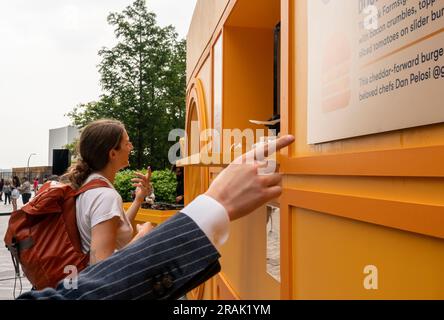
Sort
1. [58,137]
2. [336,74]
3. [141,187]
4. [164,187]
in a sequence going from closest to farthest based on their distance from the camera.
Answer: [336,74], [141,187], [164,187], [58,137]

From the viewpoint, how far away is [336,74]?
186cm

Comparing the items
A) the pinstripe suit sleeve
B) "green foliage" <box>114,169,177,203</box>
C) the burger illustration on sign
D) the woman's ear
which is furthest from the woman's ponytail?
"green foliage" <box>114,169,177,203</box>

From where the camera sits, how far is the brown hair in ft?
8.68

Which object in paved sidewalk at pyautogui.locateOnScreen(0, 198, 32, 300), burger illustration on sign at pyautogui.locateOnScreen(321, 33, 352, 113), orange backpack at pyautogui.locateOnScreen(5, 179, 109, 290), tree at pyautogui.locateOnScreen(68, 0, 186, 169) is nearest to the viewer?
burger illustration on sign at pyautogui.locateOnScreen(321, 33, 352, 113)

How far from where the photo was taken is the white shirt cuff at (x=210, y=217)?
963mm

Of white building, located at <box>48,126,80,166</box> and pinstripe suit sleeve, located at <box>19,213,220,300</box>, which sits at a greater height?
white building, located at <box>48,126,80,166</box>

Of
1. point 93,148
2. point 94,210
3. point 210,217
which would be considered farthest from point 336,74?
point 93,148

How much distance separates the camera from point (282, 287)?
8.49ft

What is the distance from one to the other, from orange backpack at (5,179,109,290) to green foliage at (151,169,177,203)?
11116 millimetres

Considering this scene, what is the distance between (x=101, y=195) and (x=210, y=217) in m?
1.54

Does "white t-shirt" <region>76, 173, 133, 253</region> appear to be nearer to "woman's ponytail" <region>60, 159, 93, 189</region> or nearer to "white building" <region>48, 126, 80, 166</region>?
"woman's ponytail" <region>60, 159, 93, 189</region>

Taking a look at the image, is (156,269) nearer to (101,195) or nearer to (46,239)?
(46,239)

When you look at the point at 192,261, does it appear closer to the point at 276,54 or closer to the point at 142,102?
the point at 276,54
